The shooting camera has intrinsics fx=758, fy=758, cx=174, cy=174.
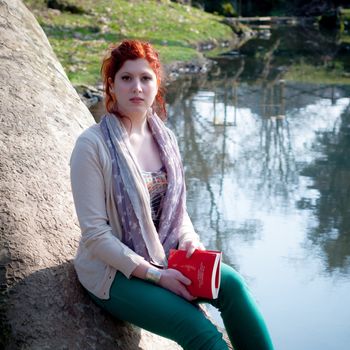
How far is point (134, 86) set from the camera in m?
3.12

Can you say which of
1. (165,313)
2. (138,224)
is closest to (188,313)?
(165,313)

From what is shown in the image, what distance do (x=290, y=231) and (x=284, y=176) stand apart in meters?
1.82

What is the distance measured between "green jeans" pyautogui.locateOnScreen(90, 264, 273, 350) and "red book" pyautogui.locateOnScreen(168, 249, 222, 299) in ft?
0.22

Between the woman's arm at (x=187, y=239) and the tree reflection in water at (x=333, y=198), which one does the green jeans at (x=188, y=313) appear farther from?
the tree reflection in water at (x=333, y=198)

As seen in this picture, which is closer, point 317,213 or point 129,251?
point 129,251

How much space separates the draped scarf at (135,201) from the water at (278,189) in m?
1.63

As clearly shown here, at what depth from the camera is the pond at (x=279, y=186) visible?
499cm

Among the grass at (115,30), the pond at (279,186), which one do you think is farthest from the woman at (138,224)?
the grass at (115,30)

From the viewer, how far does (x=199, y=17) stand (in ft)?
78.3

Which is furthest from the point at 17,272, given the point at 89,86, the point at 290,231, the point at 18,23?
the point at 89,86

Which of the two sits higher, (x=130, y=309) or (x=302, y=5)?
(x=130, y=309)

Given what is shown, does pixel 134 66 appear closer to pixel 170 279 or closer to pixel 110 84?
pixel 110 84

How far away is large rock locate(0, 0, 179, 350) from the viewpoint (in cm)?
304

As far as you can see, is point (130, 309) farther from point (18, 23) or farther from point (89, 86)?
point (89, 86)
